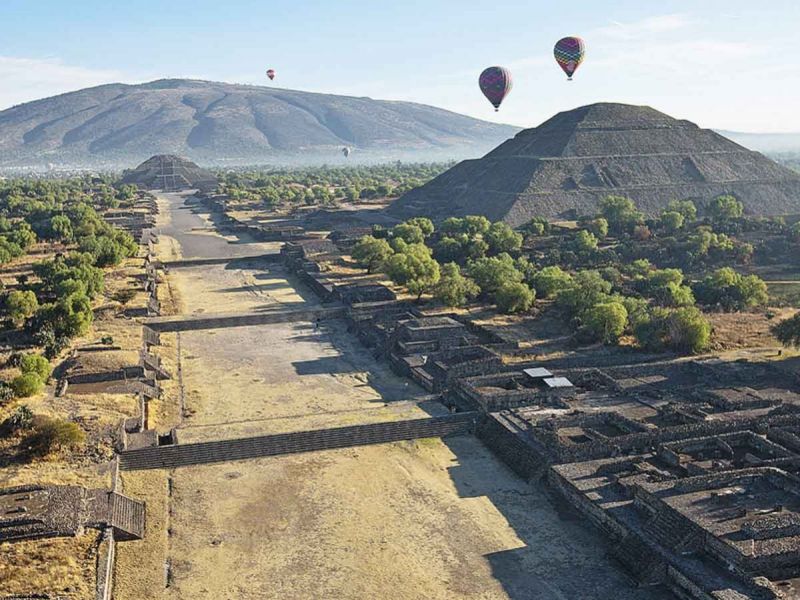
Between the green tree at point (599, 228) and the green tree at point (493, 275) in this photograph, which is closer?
the green tree at point (493, 275)

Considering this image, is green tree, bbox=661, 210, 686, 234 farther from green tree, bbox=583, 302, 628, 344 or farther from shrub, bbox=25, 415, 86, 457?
shrub, bbox=25, 415, 86, 457

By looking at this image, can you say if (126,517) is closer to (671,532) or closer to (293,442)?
(293,442)

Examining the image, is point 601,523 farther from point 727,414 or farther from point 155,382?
point 155,382

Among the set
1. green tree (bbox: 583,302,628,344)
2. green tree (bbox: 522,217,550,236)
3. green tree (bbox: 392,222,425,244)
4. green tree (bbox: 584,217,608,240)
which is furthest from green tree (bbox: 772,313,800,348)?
green tree (bbox: 522,217,550,236)

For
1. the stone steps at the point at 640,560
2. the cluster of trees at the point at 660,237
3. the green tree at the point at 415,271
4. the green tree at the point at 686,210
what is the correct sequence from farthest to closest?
the green tree at the point at 686,210, the cluster of trees at the point at 660,237, the green tree at the point at 415,271, the stone steps at the point at 640,560

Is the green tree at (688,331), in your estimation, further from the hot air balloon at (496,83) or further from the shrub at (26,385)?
the hot air balloon at (496,83)

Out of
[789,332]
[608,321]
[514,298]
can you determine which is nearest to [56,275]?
[514,298]

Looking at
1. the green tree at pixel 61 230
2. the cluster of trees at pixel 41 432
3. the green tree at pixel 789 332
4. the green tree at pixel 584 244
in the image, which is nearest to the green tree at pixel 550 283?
the green tree at pixel 789 332

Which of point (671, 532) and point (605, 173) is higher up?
point (605, 173)
